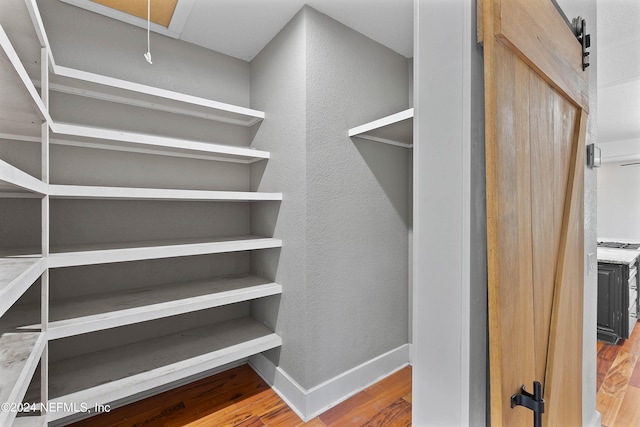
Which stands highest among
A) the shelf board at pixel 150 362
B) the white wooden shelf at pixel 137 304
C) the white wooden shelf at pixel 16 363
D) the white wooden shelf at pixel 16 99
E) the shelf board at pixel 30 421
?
the white wooden shelf at pixel 16 99

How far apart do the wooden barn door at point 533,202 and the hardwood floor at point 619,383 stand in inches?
37.1

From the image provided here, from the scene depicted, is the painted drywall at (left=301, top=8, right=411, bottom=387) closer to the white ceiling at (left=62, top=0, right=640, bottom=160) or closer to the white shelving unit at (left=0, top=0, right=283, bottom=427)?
the white ceiling at (left=62, top=0, right=640, bottom=160)

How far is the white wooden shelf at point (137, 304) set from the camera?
1.31m

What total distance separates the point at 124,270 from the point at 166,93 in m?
1.11

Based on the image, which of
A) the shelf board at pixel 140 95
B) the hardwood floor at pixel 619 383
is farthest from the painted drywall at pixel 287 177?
the hardwood floor at pixel 619 383

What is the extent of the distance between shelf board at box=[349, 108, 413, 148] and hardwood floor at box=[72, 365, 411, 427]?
167 cm

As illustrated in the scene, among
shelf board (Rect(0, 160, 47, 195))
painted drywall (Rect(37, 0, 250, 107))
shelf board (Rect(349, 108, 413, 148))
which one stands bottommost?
shelf board (Rect(0, 160, 47, 195))

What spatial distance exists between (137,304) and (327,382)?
1174 mm

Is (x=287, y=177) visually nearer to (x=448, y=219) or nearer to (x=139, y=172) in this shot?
(x=139, y=172)

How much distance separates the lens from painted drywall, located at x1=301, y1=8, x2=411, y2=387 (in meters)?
1.72

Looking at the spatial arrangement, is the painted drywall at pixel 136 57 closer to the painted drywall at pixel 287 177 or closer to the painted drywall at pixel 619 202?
the painted drywall at pixel 287 177

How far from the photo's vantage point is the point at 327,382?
1771 millimetres

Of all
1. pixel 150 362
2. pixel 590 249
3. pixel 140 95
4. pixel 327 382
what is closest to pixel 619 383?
pixel 590 249

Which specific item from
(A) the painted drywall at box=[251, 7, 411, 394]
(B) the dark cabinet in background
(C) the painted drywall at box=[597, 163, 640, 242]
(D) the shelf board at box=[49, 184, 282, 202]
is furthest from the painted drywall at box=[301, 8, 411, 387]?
(C) the painted drywall at box=[597, 163, 640, 242]
